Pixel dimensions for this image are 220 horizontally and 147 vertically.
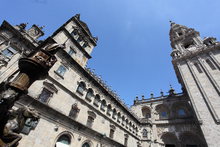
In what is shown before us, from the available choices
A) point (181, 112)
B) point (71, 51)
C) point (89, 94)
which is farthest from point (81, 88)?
point (181, 112)

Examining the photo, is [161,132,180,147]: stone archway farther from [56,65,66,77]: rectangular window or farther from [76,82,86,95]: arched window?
[56,65,66,77]: rectangular window

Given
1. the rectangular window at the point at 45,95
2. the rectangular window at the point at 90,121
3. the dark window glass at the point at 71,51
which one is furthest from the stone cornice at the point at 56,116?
the dark window glass at the point at 71,51

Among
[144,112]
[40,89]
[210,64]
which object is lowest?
[40,89]

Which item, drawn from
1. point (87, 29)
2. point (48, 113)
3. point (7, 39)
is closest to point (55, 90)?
point (48, 113)

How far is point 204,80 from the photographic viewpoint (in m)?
23.6

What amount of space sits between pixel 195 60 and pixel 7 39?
34.5m

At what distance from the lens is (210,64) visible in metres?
25.7

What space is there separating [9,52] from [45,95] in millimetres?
6918

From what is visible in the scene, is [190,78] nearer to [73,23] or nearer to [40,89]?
[73,23]

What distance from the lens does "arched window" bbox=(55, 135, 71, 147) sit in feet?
37.0

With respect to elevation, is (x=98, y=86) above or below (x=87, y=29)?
below

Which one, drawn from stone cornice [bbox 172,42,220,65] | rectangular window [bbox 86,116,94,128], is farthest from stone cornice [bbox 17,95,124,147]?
stone cornice [bbox 172,42,220,65]

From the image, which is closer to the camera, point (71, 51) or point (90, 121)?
point (90, 121)

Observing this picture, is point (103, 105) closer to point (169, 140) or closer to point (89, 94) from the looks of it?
point (89, 94)
